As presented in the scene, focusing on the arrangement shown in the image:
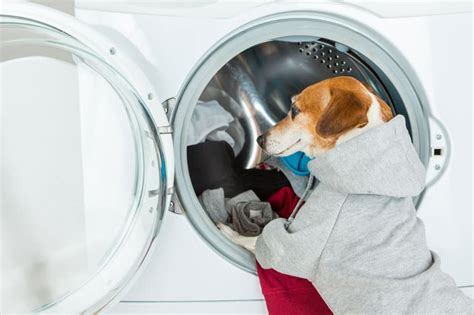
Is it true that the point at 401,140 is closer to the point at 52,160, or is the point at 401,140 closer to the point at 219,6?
the point at 219,6

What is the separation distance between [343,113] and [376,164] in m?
0.12

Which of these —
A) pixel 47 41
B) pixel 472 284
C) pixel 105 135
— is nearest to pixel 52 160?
pixel 105 135

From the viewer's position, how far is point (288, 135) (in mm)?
1097

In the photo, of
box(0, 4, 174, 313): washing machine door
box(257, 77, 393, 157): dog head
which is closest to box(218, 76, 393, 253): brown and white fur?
box(257, 77, 393, 157): dog head

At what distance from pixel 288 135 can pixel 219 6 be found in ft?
0.93

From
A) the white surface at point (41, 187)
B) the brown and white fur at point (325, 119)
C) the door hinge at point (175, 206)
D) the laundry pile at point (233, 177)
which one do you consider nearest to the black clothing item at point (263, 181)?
the laundry pile at point (233, 177)

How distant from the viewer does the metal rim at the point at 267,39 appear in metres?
1.00

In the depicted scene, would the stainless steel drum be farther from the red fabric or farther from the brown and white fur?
the red fabric

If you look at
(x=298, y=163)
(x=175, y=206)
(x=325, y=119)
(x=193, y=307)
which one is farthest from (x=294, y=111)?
(x=193, y=307)

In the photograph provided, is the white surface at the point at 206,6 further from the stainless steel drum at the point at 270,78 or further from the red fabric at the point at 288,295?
the red fabric at the point at 288,295

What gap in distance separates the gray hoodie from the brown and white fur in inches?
2.6

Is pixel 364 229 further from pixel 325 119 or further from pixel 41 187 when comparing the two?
pixel 41 187

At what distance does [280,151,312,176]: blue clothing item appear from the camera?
1.25 metres

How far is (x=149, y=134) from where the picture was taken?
3.19ft
